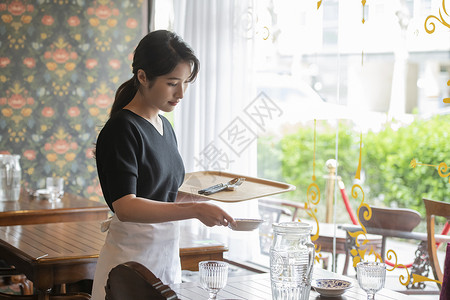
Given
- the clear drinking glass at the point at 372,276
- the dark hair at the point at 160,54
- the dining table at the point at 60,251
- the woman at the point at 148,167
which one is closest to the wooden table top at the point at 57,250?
the dining table at the point at 60,251

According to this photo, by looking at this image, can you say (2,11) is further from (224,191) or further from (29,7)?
(224,191)

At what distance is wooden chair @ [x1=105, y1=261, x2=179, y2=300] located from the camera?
1.28m

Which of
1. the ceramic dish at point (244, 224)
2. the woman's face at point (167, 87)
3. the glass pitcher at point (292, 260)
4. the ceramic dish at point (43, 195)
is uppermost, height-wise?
the woman's face at point (167, 87)

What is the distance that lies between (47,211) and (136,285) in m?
2.41

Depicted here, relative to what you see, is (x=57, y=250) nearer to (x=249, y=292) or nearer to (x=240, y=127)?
(x=249, y=292)

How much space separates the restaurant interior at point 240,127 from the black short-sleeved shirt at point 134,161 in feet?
0.75

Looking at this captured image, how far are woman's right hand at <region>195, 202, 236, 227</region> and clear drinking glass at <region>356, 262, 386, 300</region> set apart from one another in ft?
1.30

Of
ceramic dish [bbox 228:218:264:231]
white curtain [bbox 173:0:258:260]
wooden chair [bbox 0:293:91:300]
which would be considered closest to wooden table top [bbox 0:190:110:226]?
white curtain [bbox 173:0:258:260]

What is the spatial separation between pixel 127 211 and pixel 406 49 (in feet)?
7.05

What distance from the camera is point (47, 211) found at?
3.58m

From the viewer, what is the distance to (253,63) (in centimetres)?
382

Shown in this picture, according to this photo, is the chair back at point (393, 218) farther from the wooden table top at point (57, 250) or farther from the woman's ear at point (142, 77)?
the woman's ear at point (142, 77)

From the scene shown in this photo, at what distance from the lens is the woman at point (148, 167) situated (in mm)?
1816

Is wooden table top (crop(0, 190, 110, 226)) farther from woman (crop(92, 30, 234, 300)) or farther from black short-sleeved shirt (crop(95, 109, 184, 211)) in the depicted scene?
black short-sleeved shirt (crop(95, 109, 184, 211))
